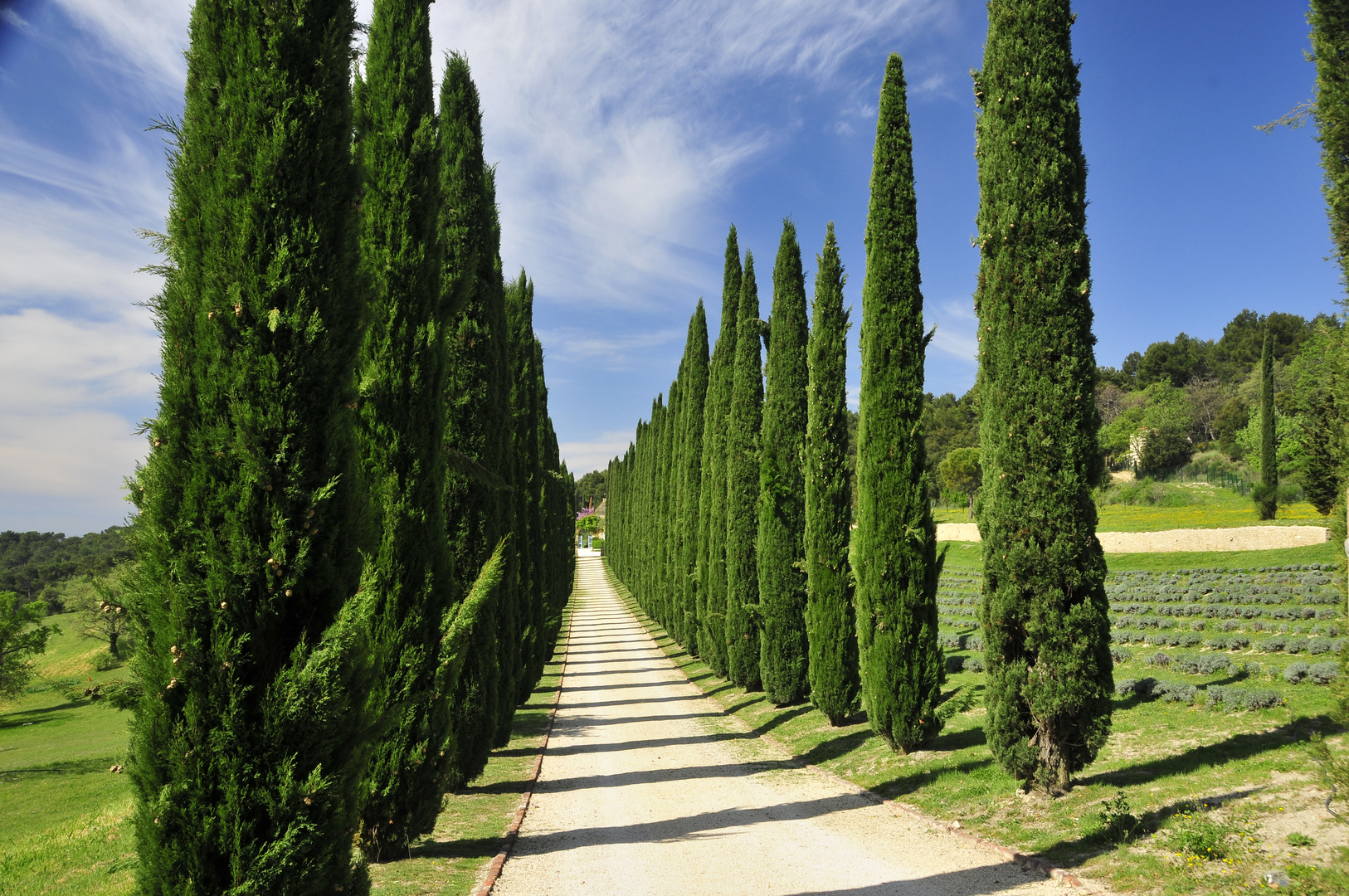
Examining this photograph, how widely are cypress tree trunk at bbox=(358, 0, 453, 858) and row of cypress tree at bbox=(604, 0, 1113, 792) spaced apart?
6096mm

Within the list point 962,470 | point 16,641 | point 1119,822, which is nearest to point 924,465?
point 1119,822

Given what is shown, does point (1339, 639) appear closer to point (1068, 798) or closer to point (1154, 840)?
point (1068, 798)

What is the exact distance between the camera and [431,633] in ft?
23.1

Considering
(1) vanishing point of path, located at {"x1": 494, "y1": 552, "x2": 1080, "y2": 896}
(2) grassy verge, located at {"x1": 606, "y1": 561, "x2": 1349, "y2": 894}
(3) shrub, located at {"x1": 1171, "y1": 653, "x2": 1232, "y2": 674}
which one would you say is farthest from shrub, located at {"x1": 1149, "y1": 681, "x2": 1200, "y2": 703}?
(1) vanishing point of path, located at {"x1": 494, "y1": 552, "x2": 1080, "y2": 896}

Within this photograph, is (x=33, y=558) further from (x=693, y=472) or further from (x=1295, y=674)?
(x=1295, y=674)

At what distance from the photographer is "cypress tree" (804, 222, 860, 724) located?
11969mm

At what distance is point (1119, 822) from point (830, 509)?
696 cm

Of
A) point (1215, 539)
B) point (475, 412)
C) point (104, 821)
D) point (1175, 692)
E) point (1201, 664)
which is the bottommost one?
point (104, 821)

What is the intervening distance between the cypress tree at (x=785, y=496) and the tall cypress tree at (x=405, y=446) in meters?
8.14

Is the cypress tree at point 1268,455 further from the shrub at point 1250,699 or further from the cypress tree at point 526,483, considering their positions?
the cypress tree at point 526,483

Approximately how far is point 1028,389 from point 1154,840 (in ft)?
14.0

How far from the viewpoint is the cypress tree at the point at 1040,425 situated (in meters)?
7.05

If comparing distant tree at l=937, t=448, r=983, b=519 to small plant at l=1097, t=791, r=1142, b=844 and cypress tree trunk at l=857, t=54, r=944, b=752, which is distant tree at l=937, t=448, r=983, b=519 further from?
small plant at l=1097, t=791, r=1142, b=844

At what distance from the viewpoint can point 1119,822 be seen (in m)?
5.91
